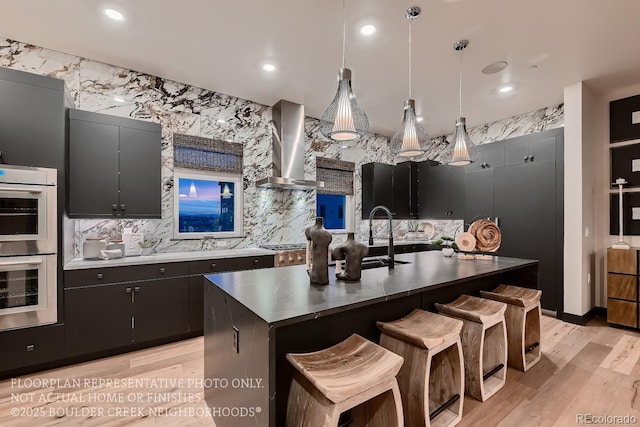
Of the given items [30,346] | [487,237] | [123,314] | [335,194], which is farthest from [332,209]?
[30,346]

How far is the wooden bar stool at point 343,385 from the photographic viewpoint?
1.18m

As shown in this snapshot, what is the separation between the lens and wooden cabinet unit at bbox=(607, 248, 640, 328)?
11.1 ft

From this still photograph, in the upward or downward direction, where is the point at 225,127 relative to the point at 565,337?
upward

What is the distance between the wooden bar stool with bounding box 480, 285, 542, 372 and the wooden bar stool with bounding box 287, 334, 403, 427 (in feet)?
5.25

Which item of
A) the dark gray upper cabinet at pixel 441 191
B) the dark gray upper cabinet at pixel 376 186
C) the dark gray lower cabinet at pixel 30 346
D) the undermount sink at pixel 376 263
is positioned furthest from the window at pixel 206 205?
the dark gray upper cabinet at pixel 441 191

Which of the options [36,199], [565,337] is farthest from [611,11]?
[36,199]

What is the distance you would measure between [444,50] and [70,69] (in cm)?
379

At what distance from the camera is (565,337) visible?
10.6ft

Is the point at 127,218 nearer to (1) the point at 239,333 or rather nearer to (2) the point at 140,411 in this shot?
(2) the point at 140,411

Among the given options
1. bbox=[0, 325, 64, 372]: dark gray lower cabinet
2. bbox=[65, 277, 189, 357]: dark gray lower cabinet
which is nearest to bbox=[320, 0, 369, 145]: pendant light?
bbox=[65, 277, 189, 357]: dark gray lower cabinet

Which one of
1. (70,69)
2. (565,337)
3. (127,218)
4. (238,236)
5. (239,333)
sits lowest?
(565,337)

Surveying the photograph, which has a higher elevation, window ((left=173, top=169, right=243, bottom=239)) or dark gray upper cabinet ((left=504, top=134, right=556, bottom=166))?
dark gray upper cabinet ((left=504, top=134, right=556, bottom=166))

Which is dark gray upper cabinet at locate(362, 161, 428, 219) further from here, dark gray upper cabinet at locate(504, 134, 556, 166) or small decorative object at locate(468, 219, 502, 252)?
small decorative object at locate(468, 219, 502, 252)

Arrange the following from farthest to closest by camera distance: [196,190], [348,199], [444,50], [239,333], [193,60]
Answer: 1. [348,199]
2. [196,190]
3. [193,60]
4. [444,50]
5. [239,333]
